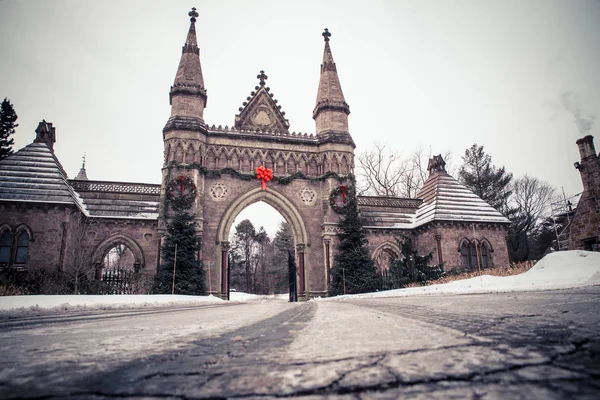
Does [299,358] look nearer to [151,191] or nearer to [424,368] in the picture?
[424,368]

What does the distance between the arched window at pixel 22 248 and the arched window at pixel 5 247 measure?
12.6 inches

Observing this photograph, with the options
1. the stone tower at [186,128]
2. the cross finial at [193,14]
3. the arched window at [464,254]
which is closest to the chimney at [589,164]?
the arched window at [464,254]

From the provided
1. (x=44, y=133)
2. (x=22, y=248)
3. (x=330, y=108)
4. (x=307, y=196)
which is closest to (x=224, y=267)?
(x=307, y=196)

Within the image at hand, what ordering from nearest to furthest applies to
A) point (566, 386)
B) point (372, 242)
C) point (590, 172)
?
point (566, 386) < point (590, 172) < point (372, 242)

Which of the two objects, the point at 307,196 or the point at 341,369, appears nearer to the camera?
the point at 341,369

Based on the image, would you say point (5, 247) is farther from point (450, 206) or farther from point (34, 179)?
point (450, 206)

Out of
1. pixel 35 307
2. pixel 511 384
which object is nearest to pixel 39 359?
pixel 511 384

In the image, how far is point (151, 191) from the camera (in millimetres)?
21328

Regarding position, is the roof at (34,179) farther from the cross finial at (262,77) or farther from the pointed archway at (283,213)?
the cross finial at (262,77)

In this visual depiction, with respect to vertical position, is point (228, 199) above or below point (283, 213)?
above

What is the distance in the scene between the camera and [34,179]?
17.7m

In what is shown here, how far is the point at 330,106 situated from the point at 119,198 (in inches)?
544

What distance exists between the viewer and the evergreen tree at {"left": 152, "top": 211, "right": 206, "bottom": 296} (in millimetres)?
16562

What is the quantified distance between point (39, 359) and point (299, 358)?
2.45 ft
